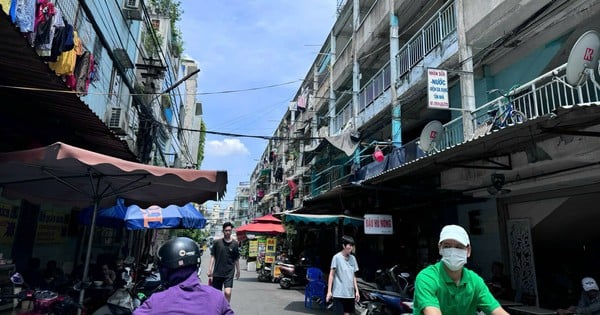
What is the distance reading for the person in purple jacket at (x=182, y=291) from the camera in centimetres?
194

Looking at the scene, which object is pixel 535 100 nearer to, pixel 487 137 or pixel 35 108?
pixel 487 137

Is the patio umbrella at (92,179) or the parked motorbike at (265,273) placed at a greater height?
the patio umbrella at (92,179)

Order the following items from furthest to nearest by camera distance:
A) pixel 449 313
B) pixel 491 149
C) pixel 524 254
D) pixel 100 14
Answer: pixel 100 14, pixel 524 254, pixel 491 149, pixel 449 313

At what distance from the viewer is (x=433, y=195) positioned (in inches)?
392

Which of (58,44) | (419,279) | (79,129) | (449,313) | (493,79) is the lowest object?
(449,313)

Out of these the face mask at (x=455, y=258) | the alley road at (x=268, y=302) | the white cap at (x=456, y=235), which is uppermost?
the white cap at (x=456, y=235)

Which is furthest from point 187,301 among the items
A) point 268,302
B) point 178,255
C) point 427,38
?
point 427,38

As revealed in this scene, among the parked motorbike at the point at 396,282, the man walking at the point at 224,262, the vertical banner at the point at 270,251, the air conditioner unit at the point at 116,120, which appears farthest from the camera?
the vertical banner at the point at 270,251

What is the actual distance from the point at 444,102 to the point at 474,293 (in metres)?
8.35

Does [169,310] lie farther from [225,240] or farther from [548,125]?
[225,240]

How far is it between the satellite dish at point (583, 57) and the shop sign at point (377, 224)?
5.88 m

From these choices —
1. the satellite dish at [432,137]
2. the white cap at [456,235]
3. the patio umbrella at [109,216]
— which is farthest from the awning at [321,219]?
the white cap at [456,235]

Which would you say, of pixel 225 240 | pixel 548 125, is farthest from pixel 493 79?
pixel 225 240

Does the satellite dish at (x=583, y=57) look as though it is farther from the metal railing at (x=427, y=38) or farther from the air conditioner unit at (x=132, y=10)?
the air conditioner unit at (x=132, y=10)
